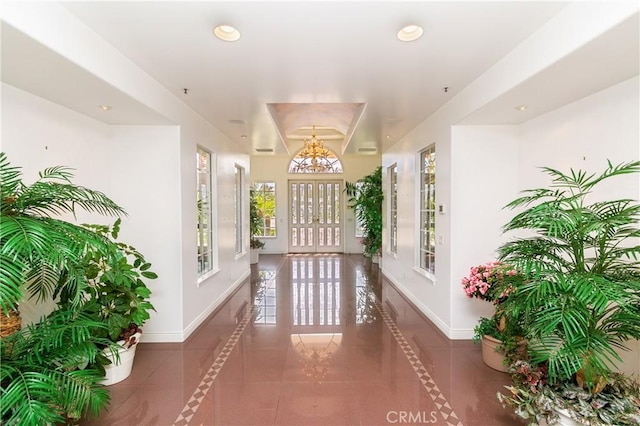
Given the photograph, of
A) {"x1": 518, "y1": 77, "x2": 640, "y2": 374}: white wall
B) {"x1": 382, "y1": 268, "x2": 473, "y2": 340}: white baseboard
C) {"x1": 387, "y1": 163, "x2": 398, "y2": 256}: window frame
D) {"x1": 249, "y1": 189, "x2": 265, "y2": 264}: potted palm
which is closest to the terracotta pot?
{"x1": 382, "y1": 268, "x2": 473, "y2": 340}: white baseboard

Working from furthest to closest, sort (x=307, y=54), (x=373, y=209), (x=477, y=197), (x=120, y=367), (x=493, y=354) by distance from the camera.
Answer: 1. (x=373, y=209)
2. (x=477, y=197)
3. (x=493, y=354)
4. (x=120, y=367)
5. (x=307, y=54)

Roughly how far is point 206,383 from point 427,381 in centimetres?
187

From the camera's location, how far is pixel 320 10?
6.17 ft

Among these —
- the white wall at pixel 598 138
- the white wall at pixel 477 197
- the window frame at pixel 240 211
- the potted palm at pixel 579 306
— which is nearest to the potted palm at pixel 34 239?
the potted palm at pixel 579 306

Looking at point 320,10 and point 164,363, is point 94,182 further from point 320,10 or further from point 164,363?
point 320,10

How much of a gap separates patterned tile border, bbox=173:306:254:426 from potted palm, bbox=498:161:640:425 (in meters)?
2.19

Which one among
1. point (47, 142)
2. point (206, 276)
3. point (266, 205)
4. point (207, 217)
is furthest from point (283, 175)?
point (47, 142)

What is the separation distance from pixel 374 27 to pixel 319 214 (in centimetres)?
784

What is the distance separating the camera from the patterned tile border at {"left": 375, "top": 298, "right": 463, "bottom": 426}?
229 centimetres

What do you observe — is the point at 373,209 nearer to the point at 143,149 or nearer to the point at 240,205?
the point at 240,205

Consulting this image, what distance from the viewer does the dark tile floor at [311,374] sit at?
2.31m

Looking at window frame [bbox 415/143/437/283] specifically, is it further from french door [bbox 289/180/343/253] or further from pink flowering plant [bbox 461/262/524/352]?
french door [bbox 289/180/343/253]

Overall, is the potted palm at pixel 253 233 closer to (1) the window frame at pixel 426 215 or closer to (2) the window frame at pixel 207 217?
(2) the window frame at pixel 207 217

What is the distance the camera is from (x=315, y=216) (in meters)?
9.78
